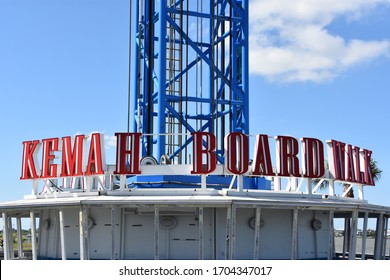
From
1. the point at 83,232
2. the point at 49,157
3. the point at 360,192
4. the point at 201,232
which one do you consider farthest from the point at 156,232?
the point at 360,192

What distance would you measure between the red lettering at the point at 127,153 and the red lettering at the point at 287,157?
5.24 m

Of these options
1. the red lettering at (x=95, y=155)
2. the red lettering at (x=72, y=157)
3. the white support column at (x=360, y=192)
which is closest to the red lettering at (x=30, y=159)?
the red lettering at (x=72, y=157)

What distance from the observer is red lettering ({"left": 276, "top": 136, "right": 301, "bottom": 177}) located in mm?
22234

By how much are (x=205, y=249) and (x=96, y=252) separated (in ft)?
13.6

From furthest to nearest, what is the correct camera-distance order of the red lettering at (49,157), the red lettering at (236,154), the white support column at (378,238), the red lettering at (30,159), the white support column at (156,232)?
the white support column at (378,238)
the red lettering at (30,159)
the red lettering at (49,157)
the red lettering at (236,154)
the white support column at (156,232)

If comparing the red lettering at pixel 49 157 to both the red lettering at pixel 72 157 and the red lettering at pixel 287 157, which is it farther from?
the red lettering at pixel 287 157

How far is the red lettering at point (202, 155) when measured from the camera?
70.0ft

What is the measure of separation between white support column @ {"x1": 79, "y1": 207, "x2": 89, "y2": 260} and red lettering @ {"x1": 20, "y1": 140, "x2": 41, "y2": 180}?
12.0ft

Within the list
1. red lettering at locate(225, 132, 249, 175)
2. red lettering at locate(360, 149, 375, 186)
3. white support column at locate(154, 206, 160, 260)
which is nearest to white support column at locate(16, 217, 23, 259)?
white support column at locate(154, 206, 160, 260)

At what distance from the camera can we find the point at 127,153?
71.4 feet

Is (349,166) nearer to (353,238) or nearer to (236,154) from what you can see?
(353,238)

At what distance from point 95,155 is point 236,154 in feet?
17.1
